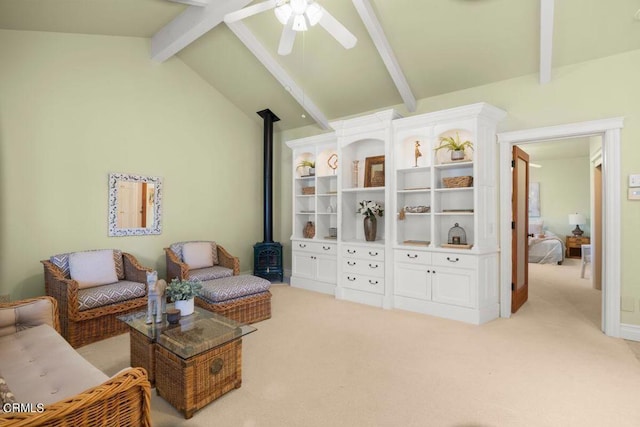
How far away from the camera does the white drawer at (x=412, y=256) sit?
4039mm

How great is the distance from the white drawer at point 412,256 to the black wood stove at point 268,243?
223 cm

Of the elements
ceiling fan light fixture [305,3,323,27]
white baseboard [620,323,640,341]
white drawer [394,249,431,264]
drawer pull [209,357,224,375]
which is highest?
ceiling fan light fixture [305,3,323,27]

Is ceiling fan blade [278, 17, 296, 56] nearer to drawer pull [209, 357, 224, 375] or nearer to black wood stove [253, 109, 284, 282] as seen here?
drawer pull [209, 357, 224, 375]

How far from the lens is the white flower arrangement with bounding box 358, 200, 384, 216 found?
4.64m

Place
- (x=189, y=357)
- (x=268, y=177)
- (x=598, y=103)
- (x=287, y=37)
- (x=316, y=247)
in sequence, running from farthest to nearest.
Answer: (x=268, y=177) → (x=316, y=247) → (x=598, y=103) → (x=287, y=37) → (x=189, y=357)

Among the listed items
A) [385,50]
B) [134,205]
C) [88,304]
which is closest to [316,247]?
[134,205]

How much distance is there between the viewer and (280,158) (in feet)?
21.1

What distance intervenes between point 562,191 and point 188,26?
32.6 ft

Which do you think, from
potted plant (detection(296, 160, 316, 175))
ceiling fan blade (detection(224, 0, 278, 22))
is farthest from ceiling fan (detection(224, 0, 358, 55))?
potted plant (detection(296, 160, 316, 175))

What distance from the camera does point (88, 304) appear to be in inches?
123

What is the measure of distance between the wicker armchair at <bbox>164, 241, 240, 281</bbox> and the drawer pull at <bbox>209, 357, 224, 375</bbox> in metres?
2.05

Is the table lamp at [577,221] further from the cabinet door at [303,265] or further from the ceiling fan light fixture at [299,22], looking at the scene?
the ceiling fan light fixture at [299,22]

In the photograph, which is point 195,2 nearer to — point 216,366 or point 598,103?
point 216,366

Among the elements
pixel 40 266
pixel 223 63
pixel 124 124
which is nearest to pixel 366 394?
pixel 40 266
